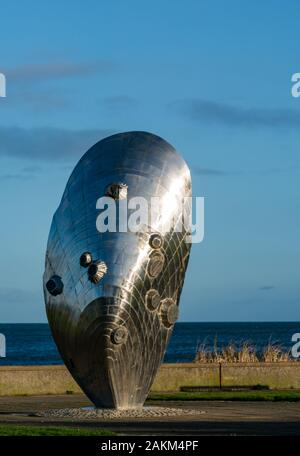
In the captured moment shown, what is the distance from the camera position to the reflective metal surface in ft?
88.0

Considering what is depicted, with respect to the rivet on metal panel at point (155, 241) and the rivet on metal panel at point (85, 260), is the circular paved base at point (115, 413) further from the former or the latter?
the rivet on metal panel at point (155, 241)

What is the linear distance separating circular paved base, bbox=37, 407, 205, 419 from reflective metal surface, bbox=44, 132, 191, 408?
1.01 ft

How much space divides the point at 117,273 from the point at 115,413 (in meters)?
2.93

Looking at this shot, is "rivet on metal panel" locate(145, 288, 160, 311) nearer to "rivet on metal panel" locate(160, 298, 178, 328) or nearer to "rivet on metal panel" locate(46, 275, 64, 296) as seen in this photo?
"rivet on metal panel" locate(160, 298, 178, 328)

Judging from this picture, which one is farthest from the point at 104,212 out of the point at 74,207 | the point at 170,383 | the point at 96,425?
the point at 170,383

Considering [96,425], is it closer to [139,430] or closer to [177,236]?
[139,430]

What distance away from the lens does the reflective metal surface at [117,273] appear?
1056 inches

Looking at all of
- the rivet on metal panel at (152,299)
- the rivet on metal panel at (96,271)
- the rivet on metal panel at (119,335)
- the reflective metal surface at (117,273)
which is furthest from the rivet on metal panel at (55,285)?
the rivet on metal panel at (152,299)

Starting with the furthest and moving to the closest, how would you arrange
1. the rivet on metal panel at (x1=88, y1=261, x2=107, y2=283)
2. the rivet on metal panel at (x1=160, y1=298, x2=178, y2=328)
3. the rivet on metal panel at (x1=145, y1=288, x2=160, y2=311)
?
the rivet on metal panel at (x1=160, y1=298, x2=178, y2=328)
the rivet on metal panel at (x1=145, y1=288, x2=160, y2=311)
the rivet on metal panel at (x1=88, y1=261, x2=107, y2=283)

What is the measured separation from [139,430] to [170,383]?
14596 mm

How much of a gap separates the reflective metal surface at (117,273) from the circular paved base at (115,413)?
1.01 ft

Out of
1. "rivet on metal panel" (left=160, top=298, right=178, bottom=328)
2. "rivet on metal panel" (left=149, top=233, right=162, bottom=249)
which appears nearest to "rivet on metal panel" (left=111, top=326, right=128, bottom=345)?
"rivet on metal panel" (left=160, top=298, right=178, bottom=328)

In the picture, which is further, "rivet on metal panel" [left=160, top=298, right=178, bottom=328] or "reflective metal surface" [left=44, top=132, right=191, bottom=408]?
"rivet on metal panel" [left=160, top=298, right=178, bottom=328]

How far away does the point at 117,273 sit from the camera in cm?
2688
